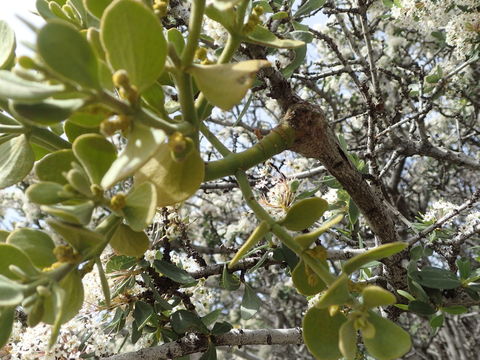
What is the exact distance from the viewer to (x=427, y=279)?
89cm

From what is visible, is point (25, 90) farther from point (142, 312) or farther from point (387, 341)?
point (142, 312)

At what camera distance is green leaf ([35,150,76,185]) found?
0.55 m

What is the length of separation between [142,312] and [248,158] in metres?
0.69

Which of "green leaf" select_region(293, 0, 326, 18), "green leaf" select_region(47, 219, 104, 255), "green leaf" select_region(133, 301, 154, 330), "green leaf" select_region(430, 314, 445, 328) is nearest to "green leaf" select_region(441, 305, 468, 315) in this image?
"green leaf" select_region(430, 314, 445, 328)

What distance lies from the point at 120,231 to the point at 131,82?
0.65 feet

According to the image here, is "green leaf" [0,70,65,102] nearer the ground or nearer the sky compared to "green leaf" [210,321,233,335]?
nearer the ground

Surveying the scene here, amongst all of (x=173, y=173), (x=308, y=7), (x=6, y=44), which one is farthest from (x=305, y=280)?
(x=308, y=7)

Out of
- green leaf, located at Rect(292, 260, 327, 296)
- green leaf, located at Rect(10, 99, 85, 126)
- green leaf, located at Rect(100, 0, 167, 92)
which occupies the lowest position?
green leaf, located at Rect(292, 260, 327, 296)

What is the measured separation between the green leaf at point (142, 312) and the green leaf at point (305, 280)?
1.95 feet

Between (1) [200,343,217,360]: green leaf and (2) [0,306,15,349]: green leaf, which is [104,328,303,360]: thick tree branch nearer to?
(1) [200,343,217,360]: green leaf

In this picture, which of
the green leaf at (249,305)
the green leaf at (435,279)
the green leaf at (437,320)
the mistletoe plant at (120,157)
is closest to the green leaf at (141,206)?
the mistletoe plant at (120,157)

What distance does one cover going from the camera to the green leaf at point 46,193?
45cm

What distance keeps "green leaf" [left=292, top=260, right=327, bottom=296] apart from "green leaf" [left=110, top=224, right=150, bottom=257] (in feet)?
0.64

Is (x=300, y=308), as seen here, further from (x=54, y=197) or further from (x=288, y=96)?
(x=54, y=197)
